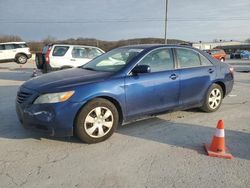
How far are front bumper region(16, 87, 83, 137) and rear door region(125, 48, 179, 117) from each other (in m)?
0.98

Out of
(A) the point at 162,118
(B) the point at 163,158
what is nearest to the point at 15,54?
(A) the point at 162,118

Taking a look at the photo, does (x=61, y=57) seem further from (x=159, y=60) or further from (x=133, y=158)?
(x=133, y=158)

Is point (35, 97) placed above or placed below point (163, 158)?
above

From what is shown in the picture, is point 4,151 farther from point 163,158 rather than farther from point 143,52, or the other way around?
point 143,52

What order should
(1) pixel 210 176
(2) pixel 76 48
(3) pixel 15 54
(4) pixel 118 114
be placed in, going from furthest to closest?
(3) pixel 15 54 → (2) pixel 76 48 → (4) pixel 118 114 → (1) pixel 210 176

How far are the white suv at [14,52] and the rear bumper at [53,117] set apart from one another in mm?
21331

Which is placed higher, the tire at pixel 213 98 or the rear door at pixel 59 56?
the rear door at pixel 59 56

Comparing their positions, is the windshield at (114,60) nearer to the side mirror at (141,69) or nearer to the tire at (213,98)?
the side mirror at (141,69)

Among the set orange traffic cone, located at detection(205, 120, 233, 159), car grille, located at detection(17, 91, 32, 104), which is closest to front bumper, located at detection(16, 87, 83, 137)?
car grille, located at detection(17, 91, 32, 104)

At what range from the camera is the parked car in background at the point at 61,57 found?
11.4 metres

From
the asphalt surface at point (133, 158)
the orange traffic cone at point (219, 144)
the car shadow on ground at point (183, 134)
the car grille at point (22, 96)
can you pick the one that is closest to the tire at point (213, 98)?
the asphalt surface at point (133, 158)

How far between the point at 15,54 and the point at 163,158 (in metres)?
22.7

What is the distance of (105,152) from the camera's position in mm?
3887

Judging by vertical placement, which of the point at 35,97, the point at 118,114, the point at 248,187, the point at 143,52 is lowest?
the point at 248,187
